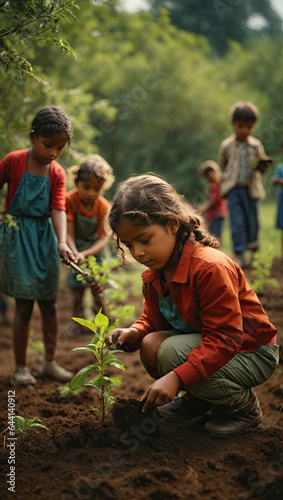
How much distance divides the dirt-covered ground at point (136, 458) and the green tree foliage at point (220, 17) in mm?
23012

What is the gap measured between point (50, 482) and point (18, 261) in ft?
5.24

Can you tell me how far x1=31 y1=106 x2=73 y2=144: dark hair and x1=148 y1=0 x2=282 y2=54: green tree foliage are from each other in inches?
858

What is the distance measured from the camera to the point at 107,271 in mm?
3037

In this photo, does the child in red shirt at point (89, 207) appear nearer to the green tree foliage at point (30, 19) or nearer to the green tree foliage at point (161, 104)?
the green tree foliage at point (30, 19)

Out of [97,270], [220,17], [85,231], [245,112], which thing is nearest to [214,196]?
[245,112]

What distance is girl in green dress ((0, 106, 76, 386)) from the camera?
2971 millimetres

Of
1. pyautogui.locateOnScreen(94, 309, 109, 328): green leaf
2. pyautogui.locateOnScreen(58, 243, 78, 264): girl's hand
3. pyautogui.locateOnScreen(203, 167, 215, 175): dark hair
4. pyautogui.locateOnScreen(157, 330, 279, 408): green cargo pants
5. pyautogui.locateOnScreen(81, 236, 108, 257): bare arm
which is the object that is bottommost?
pyautogui.locateOnScreen(157, 330, 279, 408): green cargo pants

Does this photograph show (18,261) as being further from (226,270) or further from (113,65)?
(113,65)

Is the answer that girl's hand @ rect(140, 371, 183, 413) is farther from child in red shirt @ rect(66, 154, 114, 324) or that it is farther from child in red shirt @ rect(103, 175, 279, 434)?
child in red shirt @ rect(66, 154, 114, 324)

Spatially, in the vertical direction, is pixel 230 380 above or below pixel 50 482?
above

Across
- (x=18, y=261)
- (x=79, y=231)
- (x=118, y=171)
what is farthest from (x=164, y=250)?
(x=118, y=171)

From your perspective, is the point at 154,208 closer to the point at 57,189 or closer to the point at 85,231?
the point at 57,189

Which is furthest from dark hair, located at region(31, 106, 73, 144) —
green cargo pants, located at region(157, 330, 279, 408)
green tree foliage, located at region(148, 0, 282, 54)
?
green tree foliage, located at region(148, 0, 282, 54)

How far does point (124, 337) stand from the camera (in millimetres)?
2436
